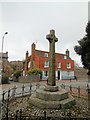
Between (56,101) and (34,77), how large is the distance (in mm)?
Answer: 26157

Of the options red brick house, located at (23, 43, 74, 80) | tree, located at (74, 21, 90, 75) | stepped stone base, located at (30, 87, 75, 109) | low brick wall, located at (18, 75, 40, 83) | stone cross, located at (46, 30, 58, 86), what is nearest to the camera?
stepped stone base, located at (30, 87, 75, 109)

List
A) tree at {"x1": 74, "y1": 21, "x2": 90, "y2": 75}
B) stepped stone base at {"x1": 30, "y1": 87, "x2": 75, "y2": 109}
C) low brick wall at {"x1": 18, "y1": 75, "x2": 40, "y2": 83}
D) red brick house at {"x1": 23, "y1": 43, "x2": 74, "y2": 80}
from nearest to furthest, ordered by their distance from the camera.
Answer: stepped stone base at {"x1": 30, "y1": 87, "x2": 75, "y2": 109} → tree at {"x1": 74, "y1": 21, "x2": 90, "y2": 75} → low brick wall at {"x1": 18, "y1": 75, "x2": 40, "y2": 83} → red brick house at {"x1": 23, "y1": 43, "x2": 74, "y2": 80}

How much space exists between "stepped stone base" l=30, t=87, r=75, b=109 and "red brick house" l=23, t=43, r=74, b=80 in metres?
30.2

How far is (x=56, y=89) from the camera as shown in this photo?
33.0 feet

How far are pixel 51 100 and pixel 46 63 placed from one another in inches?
1263

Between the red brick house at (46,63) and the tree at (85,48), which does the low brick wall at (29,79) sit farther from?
the tree at (85,48)

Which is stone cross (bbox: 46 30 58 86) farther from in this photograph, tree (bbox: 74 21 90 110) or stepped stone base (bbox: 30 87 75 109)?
tree (bbox: 74 21 90 110)

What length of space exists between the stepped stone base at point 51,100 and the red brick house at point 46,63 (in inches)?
→ 1187

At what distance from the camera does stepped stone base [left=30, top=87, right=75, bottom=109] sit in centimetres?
881

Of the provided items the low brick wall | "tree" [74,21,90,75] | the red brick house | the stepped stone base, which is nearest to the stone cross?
the stepped stone base

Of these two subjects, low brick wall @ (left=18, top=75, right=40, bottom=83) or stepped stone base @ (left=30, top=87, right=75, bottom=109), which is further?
low brick wall @ (left=18, top=75, right=40, bottom=83)

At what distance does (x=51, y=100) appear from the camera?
9164mm

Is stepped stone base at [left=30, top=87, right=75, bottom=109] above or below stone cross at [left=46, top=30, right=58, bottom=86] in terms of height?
below

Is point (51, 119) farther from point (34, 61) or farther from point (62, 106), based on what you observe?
point (34, 61)
